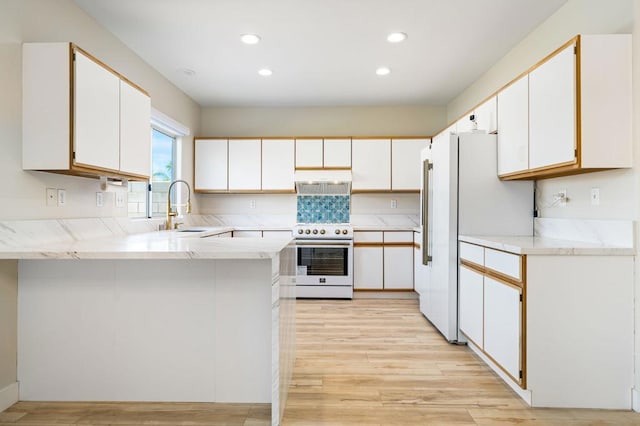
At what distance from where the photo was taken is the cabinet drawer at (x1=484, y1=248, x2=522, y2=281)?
6.80 feet

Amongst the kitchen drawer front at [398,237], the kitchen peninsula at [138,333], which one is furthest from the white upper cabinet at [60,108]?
the kitchen drawer front at [398,237]

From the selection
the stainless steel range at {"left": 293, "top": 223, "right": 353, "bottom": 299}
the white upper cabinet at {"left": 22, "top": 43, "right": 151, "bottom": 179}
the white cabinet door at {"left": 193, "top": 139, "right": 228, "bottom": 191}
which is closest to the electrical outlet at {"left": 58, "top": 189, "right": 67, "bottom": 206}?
the white upper cabinet at {"left": 22, "top": 43, "right": 151, "bottom": 179}

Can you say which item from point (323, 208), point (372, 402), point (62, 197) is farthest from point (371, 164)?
point (62, 197)

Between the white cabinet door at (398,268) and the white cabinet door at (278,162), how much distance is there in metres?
1.56

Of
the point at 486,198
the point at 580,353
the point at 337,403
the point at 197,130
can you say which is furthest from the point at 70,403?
the point at 197,130

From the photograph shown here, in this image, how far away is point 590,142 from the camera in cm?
201

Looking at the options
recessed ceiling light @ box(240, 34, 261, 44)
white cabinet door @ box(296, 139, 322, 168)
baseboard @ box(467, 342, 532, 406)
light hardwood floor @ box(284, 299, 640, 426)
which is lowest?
light hardwood floor @ box(284, 299, 640, 426)

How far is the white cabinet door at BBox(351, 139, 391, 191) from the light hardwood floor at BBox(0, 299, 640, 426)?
227cm

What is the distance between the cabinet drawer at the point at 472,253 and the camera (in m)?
2.57

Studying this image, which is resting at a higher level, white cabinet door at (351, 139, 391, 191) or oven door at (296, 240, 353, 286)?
white cabinet door at (351, 139, 391, 191)

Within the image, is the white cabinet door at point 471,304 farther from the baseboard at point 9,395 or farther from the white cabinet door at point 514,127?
the baseboard at point 9,395

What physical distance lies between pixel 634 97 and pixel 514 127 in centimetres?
71

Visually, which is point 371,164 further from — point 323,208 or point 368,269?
point 368,269

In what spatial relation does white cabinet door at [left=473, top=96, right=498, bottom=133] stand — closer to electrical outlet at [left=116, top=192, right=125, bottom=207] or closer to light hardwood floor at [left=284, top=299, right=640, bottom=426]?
light hardwood floor at [left=284, top=299, right=640, bottom=426]
